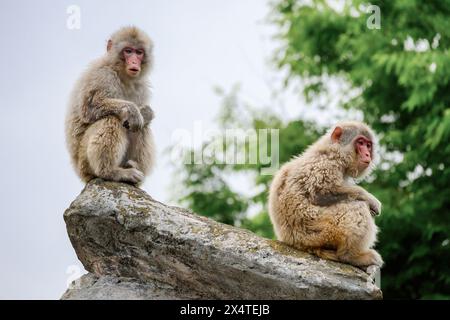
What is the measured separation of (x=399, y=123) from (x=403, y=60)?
8.37 feet

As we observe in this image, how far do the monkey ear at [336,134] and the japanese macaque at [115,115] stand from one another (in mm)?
1880

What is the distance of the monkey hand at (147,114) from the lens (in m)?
7.94

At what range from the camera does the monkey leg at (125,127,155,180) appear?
26.0ft

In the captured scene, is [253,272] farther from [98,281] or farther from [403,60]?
[403,60]

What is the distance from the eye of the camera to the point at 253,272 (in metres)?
6.91

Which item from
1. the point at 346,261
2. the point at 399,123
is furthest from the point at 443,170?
the point at 346,261

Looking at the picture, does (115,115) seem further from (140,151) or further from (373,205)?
(373,205)

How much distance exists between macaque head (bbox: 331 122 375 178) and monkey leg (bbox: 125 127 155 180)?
190 centimetres

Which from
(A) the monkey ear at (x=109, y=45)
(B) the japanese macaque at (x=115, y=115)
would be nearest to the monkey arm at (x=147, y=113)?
(B) the japanese macaque at (x=115, y=115)

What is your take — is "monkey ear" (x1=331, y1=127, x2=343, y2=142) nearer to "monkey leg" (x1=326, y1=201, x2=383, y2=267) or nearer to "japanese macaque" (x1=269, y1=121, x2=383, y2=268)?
"japanese macaque" (x1=269, y1=121, x2=383, y2=268)

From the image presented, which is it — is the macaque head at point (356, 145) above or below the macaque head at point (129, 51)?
below

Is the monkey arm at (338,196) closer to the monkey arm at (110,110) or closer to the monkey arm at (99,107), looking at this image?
the monkey arm at (110,110)

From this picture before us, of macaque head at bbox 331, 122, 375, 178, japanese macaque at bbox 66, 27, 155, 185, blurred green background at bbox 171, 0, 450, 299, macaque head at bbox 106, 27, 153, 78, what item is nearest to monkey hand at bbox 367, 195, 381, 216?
macaque head at bbox 331, 122, 375, 178
